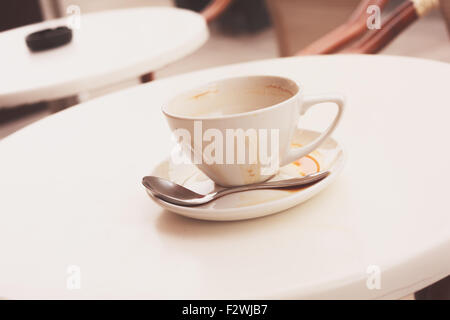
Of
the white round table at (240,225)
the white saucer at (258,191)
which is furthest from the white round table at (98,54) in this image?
the white saucer at (258,191)

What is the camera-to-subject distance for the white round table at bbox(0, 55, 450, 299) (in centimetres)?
35

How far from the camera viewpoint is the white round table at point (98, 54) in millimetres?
985

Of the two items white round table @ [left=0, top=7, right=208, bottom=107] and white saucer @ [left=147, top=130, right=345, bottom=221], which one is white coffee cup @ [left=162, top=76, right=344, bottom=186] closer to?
white saucer @ [left=147, top=130, right=345, bottom=221]

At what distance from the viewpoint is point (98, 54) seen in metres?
1.13

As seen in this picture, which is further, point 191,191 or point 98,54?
point 98,54

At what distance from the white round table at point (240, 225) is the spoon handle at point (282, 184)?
0.02 meters

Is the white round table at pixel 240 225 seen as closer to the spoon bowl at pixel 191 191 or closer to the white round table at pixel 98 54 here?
the spoon bowl at pixel 191 191

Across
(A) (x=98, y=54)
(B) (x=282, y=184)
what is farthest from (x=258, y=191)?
(A) (x=98, y=54)

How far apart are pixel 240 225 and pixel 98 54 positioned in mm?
821

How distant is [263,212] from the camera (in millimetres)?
406

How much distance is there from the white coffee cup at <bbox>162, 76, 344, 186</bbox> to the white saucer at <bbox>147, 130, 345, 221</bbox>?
0.02m

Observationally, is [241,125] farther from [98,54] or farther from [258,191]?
[98,54]

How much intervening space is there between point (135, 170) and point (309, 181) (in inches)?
7.7
